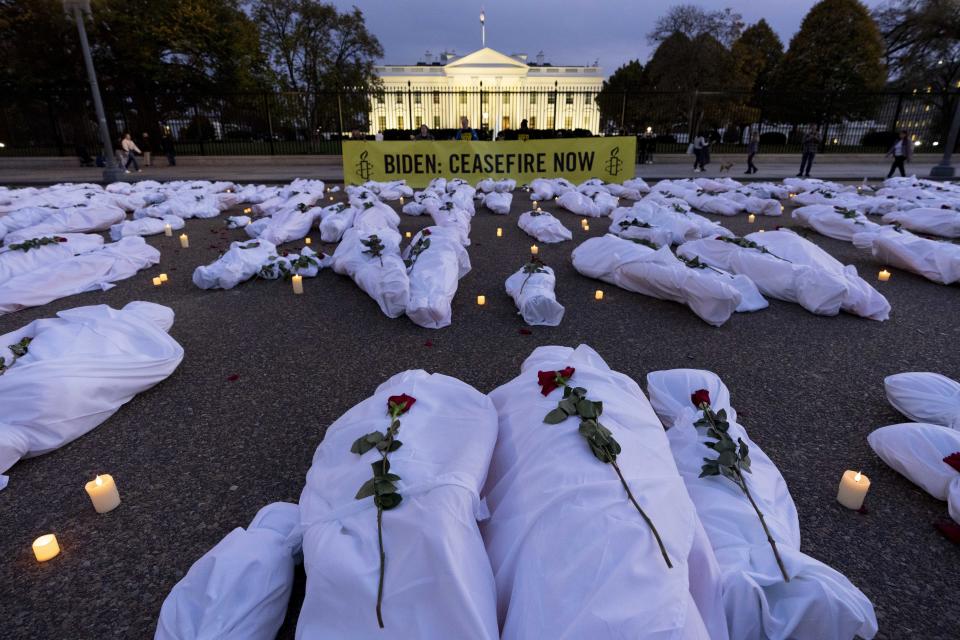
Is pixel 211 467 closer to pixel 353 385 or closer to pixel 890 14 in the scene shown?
pixel 353 385

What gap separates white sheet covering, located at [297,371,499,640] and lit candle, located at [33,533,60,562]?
3.42 feet

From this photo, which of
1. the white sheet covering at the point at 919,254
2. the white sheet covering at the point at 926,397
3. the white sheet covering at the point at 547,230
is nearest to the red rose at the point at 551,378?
the white sheet covering at the point at 926,397

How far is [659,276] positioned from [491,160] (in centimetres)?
753

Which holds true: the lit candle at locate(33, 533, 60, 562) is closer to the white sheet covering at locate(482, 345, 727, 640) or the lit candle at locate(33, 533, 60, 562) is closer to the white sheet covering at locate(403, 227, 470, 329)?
the white sheet covering at locate(482, 345, 727, 640)

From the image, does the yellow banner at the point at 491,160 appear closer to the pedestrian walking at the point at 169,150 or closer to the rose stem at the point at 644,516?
the pedestrian walking at the point at 169,150

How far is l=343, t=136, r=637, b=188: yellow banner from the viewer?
10.7 metres

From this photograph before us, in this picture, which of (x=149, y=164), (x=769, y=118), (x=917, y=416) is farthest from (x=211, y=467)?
(x=769, y=118)

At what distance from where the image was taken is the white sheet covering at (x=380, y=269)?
4.00 meters

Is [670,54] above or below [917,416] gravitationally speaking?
above

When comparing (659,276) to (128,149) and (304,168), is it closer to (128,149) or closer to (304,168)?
(304,168)

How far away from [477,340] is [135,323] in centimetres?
217

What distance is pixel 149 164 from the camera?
15.7 meters

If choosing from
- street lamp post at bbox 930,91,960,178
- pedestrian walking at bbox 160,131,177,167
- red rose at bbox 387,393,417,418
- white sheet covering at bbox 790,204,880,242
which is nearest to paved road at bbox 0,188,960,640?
red rose at bbox 387,393,417,418

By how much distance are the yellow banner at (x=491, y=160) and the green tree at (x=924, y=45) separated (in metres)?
18.3
